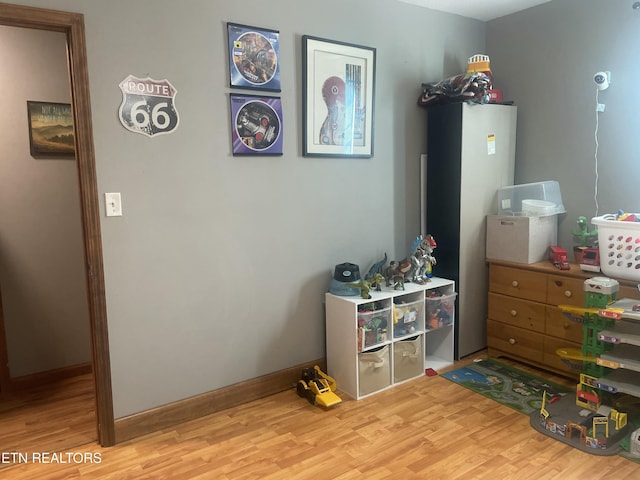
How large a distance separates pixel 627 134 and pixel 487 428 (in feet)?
6.60

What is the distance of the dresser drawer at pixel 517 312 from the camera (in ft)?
10.1

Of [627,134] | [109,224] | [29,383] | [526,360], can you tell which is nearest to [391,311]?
[526,360]

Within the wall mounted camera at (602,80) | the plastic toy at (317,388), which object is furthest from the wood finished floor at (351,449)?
the wall mounted camera at (602,80)

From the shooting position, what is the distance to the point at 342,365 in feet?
9.49

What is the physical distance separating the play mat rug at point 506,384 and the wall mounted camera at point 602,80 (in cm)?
189

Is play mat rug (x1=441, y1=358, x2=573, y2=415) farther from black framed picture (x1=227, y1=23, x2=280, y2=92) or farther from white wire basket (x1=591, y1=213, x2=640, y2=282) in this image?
black framed picture (x1=227, y1=23, x2=280, y2=92)

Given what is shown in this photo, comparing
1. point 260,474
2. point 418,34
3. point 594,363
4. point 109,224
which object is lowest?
point 260,474

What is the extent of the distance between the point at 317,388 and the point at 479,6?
109 inches

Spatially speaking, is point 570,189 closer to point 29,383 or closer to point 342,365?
point 342,365

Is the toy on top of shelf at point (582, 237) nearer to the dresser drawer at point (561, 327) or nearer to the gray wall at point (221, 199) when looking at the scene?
the dresser drawer at point (561, 327)

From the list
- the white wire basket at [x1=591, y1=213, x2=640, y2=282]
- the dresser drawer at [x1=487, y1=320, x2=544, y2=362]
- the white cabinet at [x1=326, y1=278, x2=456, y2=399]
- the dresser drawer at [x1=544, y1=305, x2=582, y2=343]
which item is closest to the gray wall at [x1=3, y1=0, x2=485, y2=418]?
the white cabinet at [x1=326, y1=278, x2=456, y2=399]

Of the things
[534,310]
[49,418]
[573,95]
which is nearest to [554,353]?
[534,310]

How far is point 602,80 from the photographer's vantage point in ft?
9.74

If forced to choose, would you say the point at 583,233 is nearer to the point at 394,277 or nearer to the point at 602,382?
the point at 602,382
